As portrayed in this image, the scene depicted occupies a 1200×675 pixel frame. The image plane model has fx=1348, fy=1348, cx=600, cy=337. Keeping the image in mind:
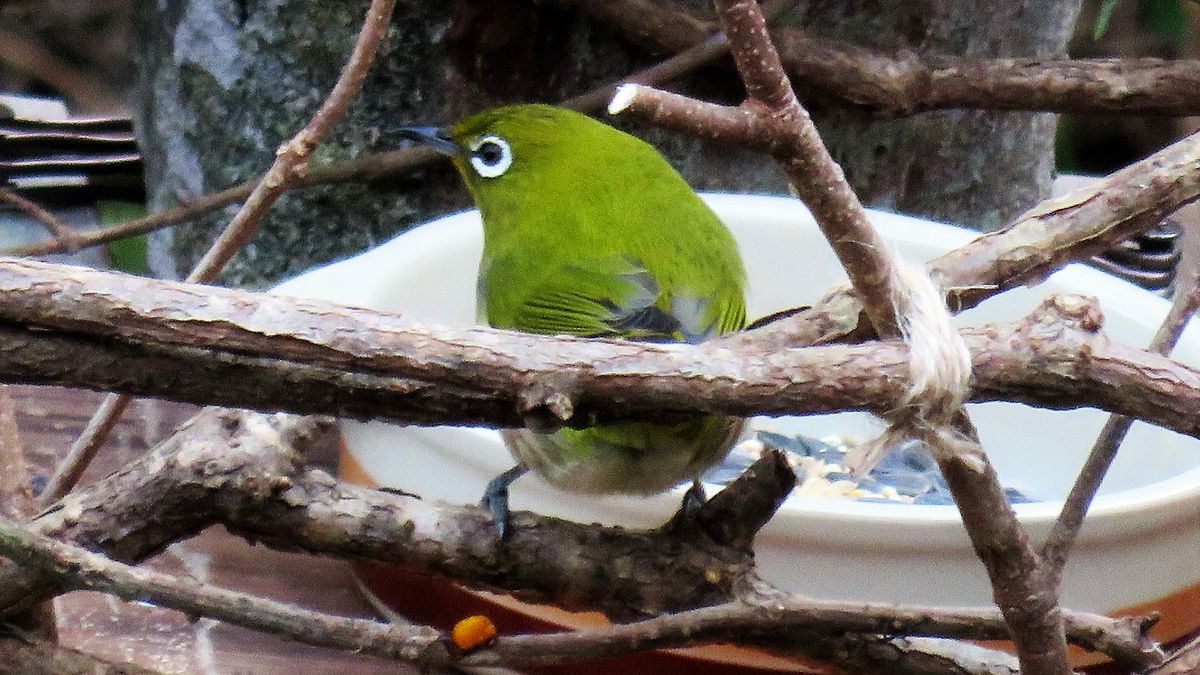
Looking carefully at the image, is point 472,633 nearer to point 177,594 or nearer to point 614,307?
point 177,594

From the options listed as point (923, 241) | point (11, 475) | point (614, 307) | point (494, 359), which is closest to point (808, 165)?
point (494, 359)

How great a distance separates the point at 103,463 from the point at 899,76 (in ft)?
3.71

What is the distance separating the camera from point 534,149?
1.52m

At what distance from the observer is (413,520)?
3.20ft

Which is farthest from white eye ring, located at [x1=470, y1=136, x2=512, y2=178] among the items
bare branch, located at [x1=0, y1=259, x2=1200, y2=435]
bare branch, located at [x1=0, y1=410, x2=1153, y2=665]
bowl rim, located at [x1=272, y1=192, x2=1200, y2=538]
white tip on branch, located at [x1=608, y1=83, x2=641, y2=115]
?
white tip on branch, located at [x1=608, y1=83, x2=641, y2=115]

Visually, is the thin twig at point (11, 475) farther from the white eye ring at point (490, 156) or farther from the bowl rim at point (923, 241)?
the white eye ring at point (490, 156)

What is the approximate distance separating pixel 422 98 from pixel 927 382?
1300mm

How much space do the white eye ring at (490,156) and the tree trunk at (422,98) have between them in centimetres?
25

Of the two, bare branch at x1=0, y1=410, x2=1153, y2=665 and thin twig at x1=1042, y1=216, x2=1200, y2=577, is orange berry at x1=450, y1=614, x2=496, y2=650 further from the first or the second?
thin twig at x1=1042, y1=216, x2=1200, y2=577

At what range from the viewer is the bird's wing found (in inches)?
47.9

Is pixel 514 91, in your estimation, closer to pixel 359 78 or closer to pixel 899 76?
pixel 899 76

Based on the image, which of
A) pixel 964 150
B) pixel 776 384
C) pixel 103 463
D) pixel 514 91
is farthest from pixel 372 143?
pixel 776 384

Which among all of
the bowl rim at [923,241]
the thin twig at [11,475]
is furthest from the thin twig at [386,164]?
the thin twig at [11,475]

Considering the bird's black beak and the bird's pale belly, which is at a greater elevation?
the bird's black beak
